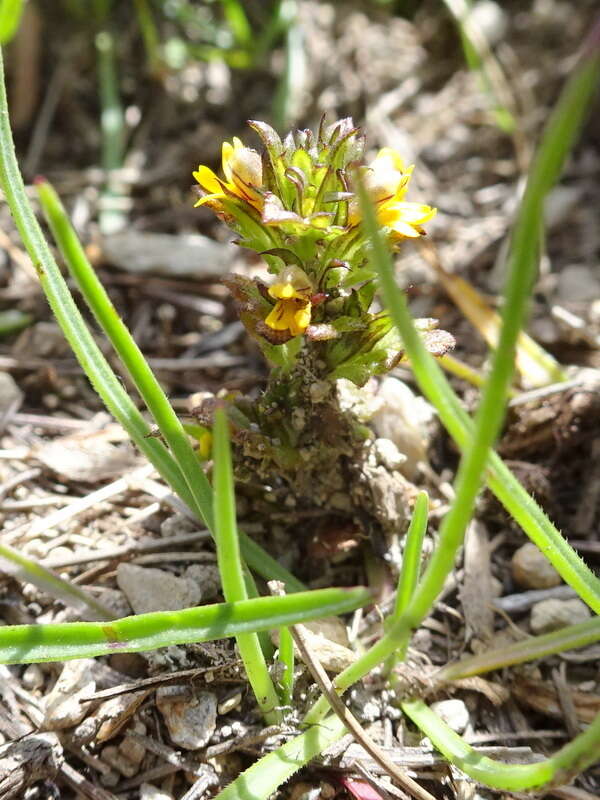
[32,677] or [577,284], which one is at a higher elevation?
[577,284]

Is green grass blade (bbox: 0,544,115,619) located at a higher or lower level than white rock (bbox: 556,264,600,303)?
lower

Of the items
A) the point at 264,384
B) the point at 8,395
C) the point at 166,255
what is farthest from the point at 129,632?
the point at 166,255

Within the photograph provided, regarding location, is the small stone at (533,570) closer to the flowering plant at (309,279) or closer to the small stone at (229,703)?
the flowering plant at (309,279)

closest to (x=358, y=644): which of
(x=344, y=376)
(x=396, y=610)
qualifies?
(x=396, y=610)

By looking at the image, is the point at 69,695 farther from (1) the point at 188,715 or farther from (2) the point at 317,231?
(2) the point at 317,231

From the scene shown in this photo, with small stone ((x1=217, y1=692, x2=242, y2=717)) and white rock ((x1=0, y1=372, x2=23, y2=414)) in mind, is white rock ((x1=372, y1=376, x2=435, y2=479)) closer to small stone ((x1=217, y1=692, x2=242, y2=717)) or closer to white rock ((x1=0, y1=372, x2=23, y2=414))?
small stone ((x1=217, y1=692, x2=242, y2=717))

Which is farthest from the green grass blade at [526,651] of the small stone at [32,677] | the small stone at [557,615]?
the small stone at [32,677]

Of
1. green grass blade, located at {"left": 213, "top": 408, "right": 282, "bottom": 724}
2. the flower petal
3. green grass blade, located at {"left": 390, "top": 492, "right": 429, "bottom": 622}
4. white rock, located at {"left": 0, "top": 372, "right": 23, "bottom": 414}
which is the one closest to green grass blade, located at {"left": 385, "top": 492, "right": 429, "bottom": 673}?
green grass blade, located at {"left": 390, "top": 492, "right": 429, "bottom": 622}
